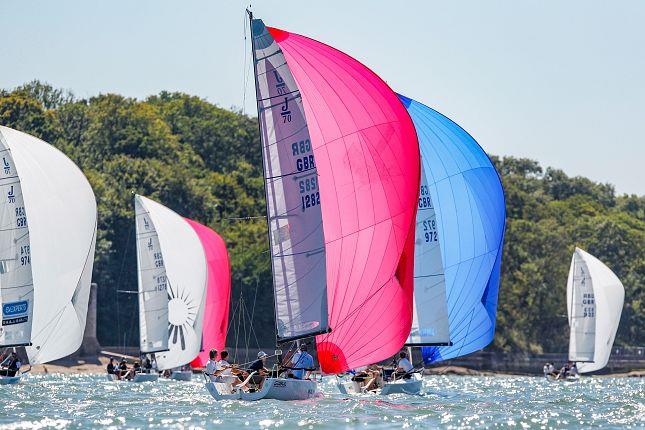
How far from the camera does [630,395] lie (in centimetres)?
3919

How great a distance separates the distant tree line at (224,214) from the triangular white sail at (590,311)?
20.6 feet

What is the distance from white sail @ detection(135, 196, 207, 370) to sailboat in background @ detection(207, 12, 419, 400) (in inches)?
811

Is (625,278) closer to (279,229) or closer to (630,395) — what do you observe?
(630,395)

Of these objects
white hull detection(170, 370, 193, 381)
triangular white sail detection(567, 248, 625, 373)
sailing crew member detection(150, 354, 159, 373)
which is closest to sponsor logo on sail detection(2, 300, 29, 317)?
sailing crew member detection(150, 354, 159, 373)

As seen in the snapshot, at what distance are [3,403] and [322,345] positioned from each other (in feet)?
21.7

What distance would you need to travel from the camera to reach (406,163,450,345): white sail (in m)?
37.3

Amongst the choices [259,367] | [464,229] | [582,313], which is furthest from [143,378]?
[582,313]

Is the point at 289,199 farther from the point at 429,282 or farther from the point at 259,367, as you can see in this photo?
the point at 429,282

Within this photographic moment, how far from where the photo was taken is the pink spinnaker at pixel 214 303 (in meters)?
50.3

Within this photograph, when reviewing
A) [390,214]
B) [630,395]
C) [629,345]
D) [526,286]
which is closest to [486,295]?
[630,395]

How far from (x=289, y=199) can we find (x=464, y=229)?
32.7 ft

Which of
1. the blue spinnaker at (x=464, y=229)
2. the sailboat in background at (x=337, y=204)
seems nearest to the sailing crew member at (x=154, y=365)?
the blue spinnaker at (x=464, y=229)

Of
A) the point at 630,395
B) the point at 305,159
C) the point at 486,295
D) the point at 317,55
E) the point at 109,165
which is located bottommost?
the point at 630,395

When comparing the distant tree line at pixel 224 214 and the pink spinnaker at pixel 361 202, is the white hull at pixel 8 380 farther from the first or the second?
the distant tree line at pixel 224 214
